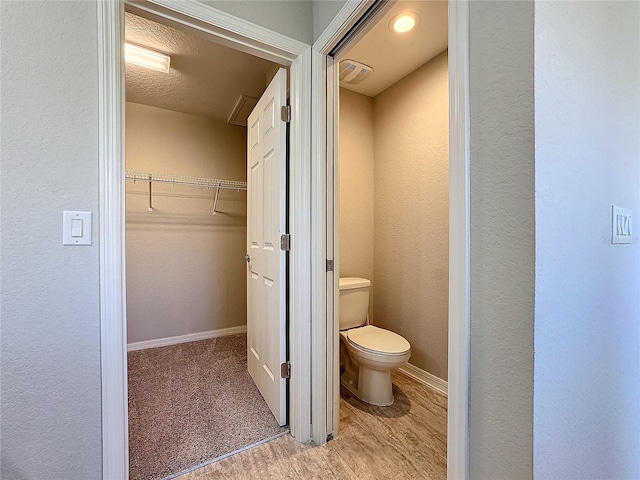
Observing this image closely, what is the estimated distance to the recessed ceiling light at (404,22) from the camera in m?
1.63

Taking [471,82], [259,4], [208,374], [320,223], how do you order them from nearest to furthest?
[471,82]
[259,4]
[320,223]
[208,374]

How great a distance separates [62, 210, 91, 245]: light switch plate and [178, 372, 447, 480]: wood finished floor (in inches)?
44.4

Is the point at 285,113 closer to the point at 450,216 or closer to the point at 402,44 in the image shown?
the point at 402,44

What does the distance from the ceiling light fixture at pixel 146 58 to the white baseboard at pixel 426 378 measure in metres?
2.92

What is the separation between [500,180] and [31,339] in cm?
146

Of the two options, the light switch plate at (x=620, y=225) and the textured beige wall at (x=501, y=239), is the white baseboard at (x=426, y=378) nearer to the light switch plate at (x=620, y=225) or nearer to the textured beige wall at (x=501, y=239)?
the textured beige wall at (x=501, y=239)

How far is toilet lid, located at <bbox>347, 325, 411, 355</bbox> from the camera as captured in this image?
67.1 inches

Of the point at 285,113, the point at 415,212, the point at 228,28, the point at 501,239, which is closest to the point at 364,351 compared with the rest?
the point at 415,212

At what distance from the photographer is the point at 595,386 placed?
818mm

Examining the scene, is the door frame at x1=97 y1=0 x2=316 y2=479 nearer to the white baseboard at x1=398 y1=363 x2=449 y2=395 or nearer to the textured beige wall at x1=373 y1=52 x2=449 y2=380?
the textured beige wall at x1=373 y1=52 x2=449 y2=380

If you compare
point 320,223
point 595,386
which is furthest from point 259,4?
point 595,386

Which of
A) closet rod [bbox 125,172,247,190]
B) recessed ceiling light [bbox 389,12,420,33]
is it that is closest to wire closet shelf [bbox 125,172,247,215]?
closet rod [bbox 125,172,247,190]

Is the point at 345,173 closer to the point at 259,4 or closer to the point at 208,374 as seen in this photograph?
the point at 259,4

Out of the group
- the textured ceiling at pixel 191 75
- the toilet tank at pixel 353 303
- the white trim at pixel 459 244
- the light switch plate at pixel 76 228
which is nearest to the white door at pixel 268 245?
the textured ceiling at pixel 191 75
